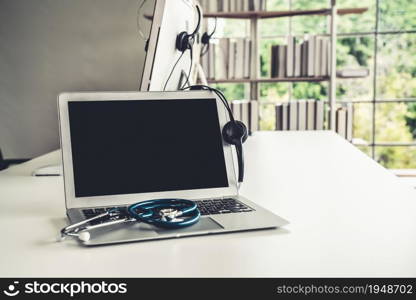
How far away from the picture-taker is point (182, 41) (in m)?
1.40

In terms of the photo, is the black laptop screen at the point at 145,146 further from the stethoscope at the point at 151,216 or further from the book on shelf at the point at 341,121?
the book on shelf at the point at 341,121

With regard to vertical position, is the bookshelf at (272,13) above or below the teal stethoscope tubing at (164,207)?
above

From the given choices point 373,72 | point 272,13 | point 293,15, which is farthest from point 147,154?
point 373,72

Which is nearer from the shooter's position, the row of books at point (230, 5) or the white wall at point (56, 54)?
the row of books at point (230, 5)

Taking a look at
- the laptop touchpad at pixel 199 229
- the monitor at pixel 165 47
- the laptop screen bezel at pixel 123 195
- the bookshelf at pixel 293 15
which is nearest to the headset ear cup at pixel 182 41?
the monitor at pixel 165 47

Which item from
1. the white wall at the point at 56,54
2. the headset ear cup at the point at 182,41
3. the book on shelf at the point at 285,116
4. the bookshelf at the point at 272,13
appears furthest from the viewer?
the white wall at the point at 56,54

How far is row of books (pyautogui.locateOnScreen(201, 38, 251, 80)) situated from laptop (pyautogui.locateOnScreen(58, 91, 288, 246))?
2599 mm

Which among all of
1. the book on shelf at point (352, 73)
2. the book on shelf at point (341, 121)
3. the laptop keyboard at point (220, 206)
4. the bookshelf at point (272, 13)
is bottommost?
the book on shelf at point (341, 121)

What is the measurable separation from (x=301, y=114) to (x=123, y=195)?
288cm

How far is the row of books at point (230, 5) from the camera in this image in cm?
348

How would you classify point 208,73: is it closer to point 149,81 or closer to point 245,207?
point 149,81

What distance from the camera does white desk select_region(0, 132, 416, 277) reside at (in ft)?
2.01

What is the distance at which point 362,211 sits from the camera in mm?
889

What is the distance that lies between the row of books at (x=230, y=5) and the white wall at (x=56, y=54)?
599mm
